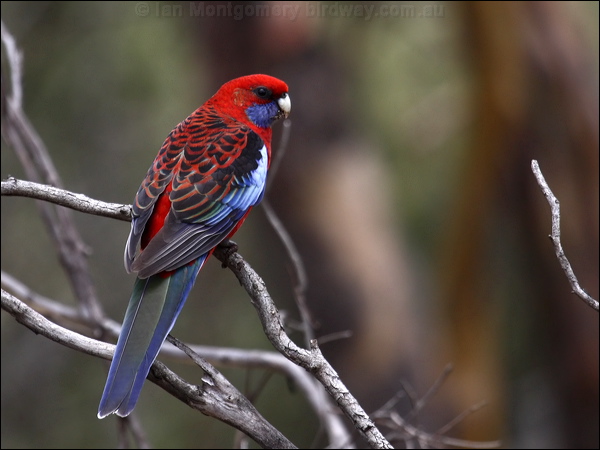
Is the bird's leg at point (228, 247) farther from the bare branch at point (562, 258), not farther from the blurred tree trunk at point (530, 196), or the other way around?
the blurred tree trunk at point (530, 196)

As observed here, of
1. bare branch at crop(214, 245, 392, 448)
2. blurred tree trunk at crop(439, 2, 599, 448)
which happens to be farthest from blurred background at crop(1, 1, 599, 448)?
bare branch at crop(214, 245, 392, 448)

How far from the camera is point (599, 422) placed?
581cm

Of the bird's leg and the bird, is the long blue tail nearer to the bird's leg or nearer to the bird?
the bird

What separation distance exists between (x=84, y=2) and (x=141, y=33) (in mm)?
668

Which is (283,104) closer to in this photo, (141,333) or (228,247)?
(228,247)

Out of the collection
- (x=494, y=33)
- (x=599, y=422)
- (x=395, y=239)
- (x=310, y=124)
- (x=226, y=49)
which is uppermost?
(x=494, y=33)

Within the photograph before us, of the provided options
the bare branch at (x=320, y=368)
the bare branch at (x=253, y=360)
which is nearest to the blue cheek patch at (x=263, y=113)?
the bare branch at (x=253, y=360)

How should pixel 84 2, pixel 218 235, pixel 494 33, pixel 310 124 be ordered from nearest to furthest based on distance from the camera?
pixel 218 235
pixel 494 33
pixel 310 124
pixel 84 2

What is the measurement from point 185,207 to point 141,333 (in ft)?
2.37

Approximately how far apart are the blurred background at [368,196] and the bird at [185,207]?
2.25 m

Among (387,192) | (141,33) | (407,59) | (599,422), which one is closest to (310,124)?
(387,192)

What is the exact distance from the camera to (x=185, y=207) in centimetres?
322

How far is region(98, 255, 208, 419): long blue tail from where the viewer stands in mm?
2527

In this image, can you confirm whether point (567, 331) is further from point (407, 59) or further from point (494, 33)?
point (407, 59)
